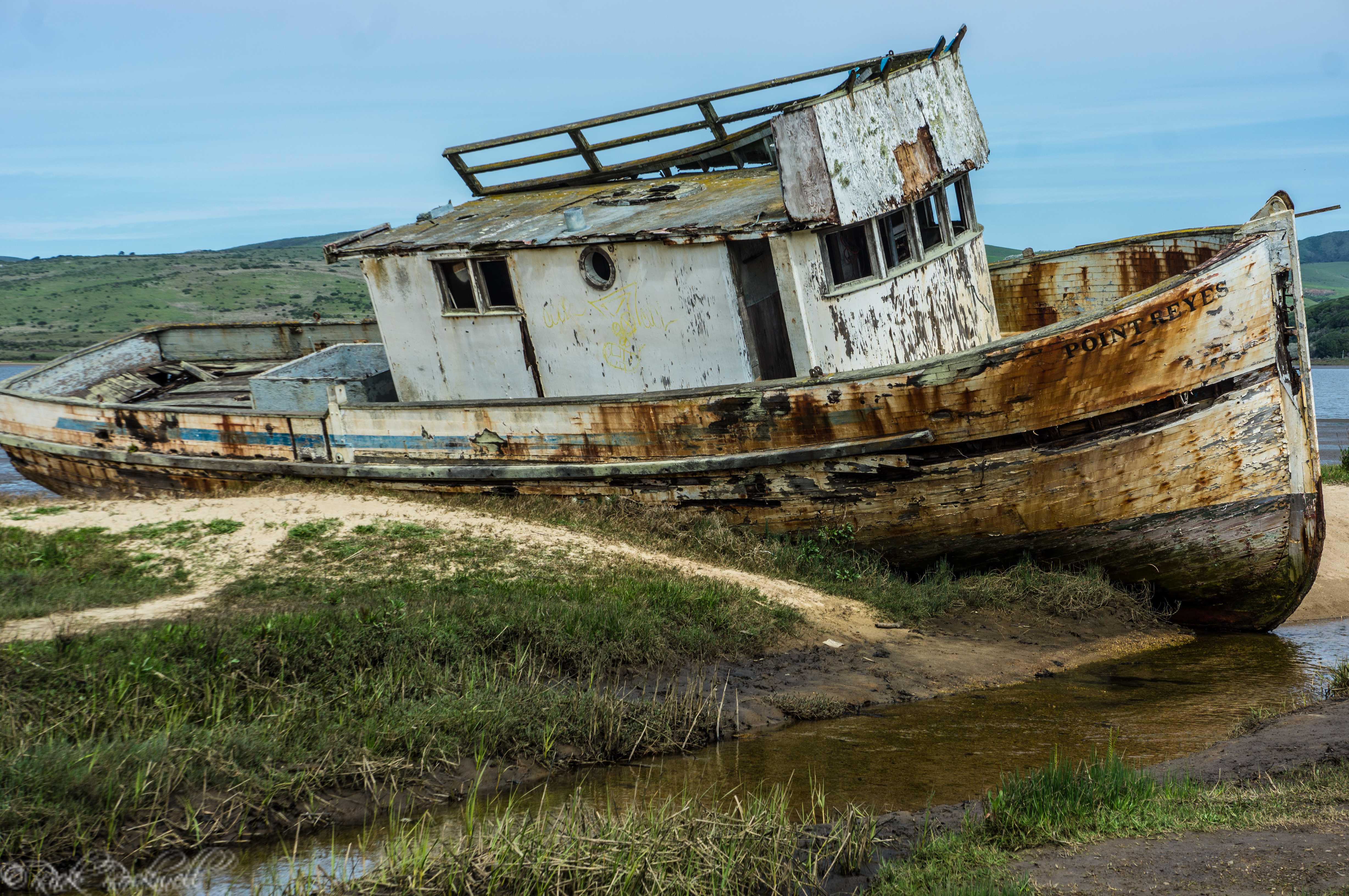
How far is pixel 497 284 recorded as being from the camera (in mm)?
10297

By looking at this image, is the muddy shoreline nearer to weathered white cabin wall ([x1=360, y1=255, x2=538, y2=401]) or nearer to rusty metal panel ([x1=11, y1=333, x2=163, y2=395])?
weathered white cabin wall ([x1=360, y1=255, x2=538, y2=401])

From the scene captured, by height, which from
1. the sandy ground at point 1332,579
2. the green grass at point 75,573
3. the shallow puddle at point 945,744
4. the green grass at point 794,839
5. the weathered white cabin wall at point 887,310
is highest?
the weathered white cabin wall at point 887,310

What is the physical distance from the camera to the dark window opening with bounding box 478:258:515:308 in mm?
10125

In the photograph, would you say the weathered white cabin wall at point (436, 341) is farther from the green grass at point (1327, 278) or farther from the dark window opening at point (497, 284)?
the green grass at point (1327, 278)

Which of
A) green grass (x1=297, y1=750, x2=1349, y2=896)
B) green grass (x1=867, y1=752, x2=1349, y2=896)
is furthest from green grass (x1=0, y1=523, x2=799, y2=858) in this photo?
green grass (x1=867, y1=752, x2=1349, y2=896)

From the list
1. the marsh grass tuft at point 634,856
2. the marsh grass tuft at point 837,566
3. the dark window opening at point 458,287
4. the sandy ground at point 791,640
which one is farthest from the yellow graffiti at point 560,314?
the marsh grass tuft at point 634,856

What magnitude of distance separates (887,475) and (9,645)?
6.20 metres

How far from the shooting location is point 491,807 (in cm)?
514

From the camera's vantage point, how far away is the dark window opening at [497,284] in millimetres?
10125

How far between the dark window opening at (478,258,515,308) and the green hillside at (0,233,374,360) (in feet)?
106

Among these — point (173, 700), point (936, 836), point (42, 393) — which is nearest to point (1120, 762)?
point (936, 836)

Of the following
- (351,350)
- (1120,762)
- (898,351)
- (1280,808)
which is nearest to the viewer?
(1280,808)

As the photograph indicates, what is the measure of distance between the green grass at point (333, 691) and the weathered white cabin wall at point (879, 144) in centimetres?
342

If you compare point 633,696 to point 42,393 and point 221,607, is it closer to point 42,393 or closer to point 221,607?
point 221,607
